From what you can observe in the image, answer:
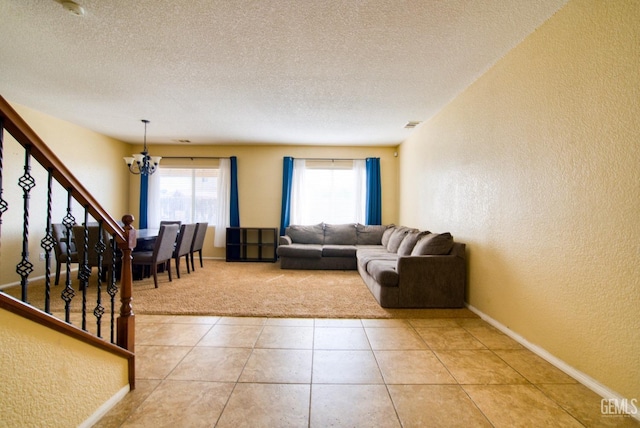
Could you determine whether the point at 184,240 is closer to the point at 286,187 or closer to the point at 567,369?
the point at 286,187

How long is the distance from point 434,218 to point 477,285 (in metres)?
1.38

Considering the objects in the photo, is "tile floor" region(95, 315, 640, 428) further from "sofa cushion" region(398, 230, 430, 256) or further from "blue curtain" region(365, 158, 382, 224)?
"blue curtain" region(365, 158, 382, 224)

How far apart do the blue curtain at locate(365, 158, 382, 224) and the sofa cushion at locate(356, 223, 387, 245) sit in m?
0.31

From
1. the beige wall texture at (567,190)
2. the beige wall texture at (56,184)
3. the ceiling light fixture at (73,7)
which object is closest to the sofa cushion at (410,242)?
the beige wall texture at (567,190)

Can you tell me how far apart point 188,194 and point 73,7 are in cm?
461

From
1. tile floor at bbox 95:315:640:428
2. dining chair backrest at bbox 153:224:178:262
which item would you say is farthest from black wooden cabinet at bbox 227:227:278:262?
tile floor at bbox 95:315:640:428

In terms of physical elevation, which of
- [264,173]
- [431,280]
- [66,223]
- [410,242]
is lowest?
[431,280]

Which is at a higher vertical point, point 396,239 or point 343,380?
point 396,239

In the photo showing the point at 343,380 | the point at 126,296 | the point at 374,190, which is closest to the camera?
the point at 126,296

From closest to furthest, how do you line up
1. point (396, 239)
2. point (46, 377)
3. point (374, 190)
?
point (46, 377)
point (396, 239)
point (374, 190)

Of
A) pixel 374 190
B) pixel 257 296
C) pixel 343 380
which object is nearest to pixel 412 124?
pixel 374 190

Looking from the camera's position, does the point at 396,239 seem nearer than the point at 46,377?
No

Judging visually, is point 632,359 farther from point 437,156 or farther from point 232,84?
point 232,84

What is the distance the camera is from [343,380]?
1883 millimetres
